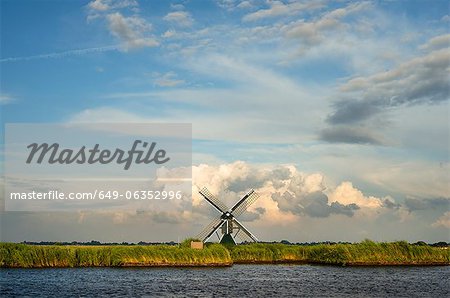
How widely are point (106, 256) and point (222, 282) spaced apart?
14.6 meters

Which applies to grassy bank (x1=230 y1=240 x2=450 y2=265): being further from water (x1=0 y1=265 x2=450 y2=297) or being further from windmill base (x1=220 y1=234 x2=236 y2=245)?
windmill base (x1=220 y1=234 x2=236 y2=245)

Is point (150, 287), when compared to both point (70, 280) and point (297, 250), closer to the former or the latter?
point (70, 280)

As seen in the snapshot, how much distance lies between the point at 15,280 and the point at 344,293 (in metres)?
22.1

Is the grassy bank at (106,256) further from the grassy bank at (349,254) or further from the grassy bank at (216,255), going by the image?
the grassy bank at (349,254)

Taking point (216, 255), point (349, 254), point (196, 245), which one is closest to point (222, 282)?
point (216, 255)

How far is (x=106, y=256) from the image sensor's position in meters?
48.0

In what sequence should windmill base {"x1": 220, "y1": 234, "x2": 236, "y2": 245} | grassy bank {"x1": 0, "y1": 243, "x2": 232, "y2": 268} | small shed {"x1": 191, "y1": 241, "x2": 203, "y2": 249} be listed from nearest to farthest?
grassy bank {"x1": 0, "y1": 243, "x2": 232, "y2": 268} → small shed {"x1": 191, "y1": 241, "x2": 203, "y2": 249} → windmill base {"x1": 220, "y1": 234, "x2": 236, "y2": 245}

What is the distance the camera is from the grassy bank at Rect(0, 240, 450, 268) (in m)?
45.0

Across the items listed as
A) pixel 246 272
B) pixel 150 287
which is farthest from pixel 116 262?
pixel 150 287

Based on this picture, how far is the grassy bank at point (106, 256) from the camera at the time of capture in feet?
146

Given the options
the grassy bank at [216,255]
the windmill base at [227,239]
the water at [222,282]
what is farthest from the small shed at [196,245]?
the windmill base at [227,239]

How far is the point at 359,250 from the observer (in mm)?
53156

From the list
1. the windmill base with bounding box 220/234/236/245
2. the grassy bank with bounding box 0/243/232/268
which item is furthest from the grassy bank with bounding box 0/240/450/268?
the windmill base with bounding box 220/234/236/245

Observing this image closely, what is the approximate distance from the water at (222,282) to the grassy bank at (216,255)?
3.62 feet
